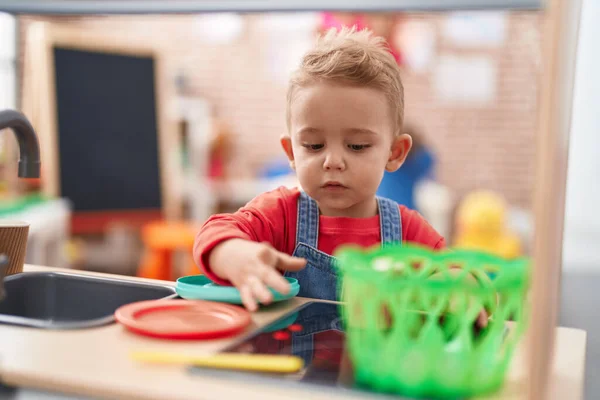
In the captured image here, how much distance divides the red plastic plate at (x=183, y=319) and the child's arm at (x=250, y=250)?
3 cm

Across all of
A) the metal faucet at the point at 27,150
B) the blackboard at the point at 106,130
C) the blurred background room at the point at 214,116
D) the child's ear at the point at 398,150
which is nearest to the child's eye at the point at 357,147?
the child's ear at the point at 398,150

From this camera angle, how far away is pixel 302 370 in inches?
25.5

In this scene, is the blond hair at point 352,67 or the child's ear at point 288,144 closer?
the blond hair at point 352,67

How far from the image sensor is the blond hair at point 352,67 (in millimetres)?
1003

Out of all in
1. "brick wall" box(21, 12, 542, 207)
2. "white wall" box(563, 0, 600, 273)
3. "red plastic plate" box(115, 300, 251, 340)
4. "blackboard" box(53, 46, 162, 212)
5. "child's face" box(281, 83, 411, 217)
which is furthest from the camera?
"brick wall" box(21, 12, 542, 207)

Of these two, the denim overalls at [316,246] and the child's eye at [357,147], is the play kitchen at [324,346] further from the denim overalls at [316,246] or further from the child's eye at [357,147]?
the child's eye at [357,147]

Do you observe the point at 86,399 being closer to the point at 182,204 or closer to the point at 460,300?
the point at 460,300

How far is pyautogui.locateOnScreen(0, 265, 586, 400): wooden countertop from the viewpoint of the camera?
22.9 inches

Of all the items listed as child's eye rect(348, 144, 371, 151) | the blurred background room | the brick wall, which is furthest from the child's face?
the brick wall

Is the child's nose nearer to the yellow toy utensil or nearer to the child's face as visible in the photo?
the child's face

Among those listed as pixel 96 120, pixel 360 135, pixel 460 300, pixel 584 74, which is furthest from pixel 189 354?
pixel 96 120

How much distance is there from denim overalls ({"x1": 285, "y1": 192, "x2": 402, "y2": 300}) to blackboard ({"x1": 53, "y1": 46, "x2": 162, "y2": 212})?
298cm

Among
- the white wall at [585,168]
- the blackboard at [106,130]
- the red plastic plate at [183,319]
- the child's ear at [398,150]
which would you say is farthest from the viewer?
the blackboard at [106,130]

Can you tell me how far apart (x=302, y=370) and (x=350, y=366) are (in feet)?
0.17
